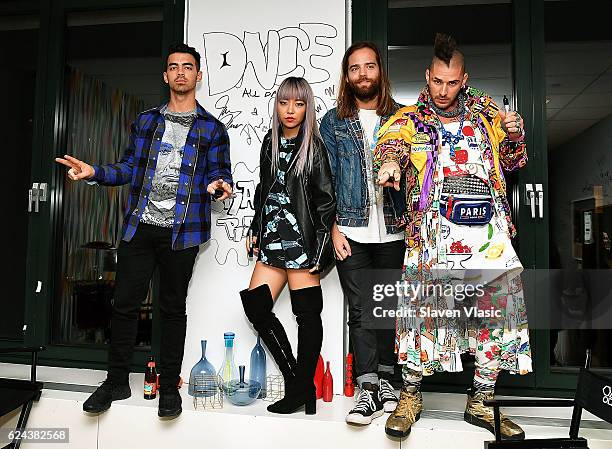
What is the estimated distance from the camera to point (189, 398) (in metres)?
2.24

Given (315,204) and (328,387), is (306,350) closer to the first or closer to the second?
(328,387)

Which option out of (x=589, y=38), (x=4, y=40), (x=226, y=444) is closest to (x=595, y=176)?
(x=589, y=38)

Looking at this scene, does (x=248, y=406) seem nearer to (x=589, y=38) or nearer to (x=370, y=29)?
(x=370, y=29)

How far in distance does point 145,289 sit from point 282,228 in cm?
71

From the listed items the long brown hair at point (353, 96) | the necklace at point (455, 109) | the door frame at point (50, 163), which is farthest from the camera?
the door frame at point (50, 163)

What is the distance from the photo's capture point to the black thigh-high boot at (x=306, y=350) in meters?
2.05

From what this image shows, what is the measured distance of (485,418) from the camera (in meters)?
1.87

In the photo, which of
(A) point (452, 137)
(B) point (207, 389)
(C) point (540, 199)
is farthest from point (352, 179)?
(B) point (207, 389)

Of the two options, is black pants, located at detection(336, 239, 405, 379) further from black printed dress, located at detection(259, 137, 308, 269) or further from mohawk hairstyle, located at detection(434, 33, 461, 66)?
mohawk hairstyle, located at detection(434, 33, 461, 66)

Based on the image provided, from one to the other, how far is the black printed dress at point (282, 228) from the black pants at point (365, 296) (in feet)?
0.68

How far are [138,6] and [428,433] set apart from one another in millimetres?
2685

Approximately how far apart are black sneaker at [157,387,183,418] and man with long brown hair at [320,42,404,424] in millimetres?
767

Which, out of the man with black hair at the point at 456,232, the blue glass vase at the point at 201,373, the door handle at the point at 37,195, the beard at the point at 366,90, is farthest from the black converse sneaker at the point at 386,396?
the door handle at the point at 37,195

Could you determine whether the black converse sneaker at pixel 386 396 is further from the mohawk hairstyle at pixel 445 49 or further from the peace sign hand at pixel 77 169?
the peace sign hand at pixel 77 169
